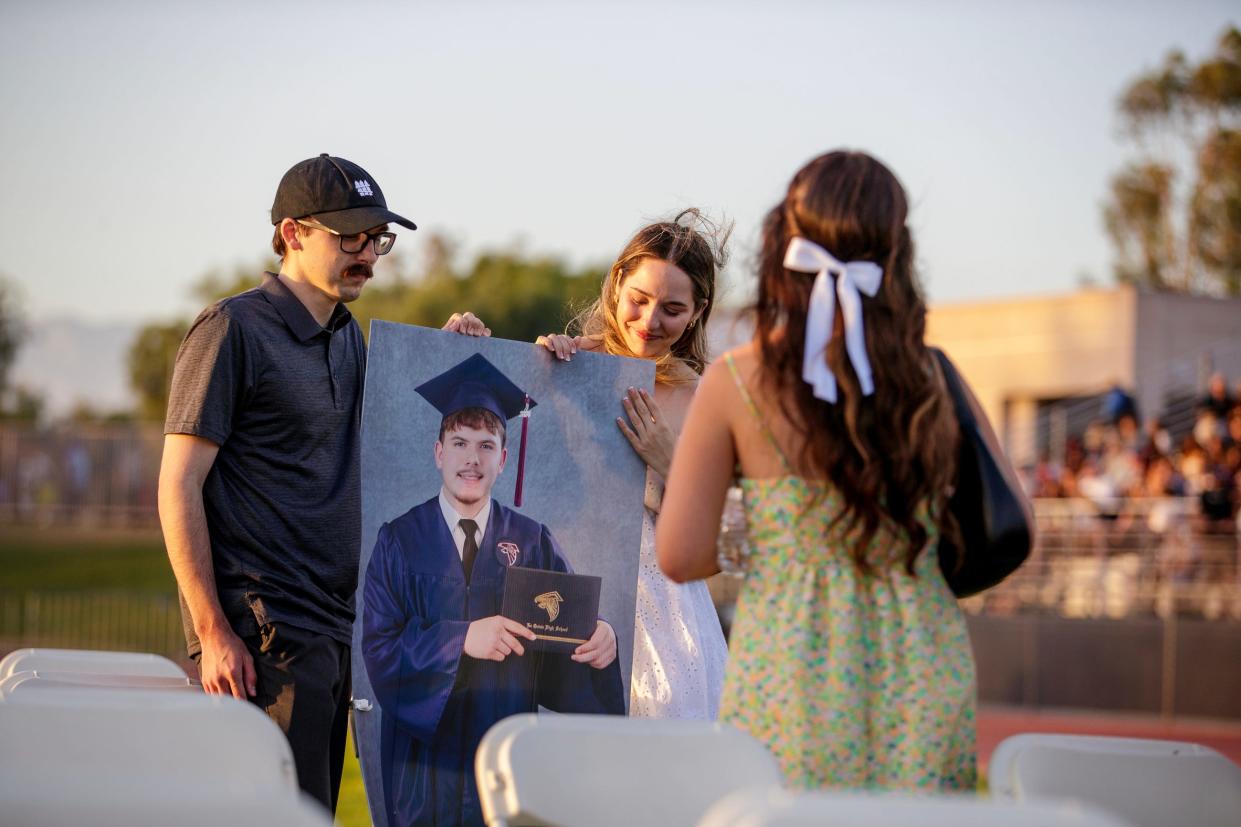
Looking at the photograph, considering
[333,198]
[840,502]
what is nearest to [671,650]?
[333,198]

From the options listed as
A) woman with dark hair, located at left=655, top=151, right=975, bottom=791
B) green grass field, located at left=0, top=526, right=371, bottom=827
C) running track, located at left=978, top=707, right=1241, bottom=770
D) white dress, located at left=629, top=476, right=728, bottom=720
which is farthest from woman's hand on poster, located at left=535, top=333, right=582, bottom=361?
green grass field, located at left=0, top=526, right=371, bottom=827

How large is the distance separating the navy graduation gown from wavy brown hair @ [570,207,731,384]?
0.71 metres

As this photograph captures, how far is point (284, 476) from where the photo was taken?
12.4ft

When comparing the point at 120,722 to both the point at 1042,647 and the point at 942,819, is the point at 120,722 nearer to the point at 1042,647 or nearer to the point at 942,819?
the point at 942,819

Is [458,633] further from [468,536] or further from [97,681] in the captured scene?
[97,681]

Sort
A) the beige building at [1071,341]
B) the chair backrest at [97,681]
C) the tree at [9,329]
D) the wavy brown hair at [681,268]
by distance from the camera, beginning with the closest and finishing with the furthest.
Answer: the chair backrest at [97,681]
the wavy brown hair at [681,268]
the beige building at [1071,341]
the tree at [9,329]

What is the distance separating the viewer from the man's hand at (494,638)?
3920 mm

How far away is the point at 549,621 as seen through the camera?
158 inches

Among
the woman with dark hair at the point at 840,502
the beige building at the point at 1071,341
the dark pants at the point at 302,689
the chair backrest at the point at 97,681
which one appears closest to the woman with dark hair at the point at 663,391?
the dark pants at the point at 302,689

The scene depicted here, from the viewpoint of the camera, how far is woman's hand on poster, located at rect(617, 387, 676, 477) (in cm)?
412

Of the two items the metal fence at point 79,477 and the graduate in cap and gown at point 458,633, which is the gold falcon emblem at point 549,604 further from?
the metal fence at point 79,477

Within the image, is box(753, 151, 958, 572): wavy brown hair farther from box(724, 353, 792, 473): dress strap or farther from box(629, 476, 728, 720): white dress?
box(629, 476, 728, 720): white dress

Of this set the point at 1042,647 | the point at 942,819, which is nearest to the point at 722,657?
the point at 942,819

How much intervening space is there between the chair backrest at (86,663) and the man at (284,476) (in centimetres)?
18
